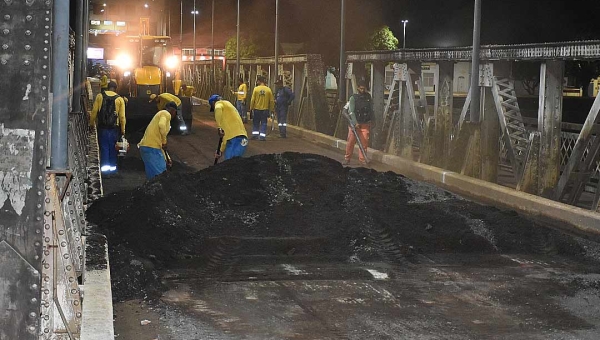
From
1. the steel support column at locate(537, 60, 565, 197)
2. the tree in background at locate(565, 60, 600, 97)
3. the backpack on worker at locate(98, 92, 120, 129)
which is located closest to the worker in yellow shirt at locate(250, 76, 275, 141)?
the backpack on worker at locate(98, 92, 120, 129)

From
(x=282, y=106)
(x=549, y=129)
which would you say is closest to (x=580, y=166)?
(x=549, y=129)

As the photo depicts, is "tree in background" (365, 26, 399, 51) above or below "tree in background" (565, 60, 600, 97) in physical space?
above

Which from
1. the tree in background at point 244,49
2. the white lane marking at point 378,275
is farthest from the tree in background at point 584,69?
the white lane marking at point 378,275

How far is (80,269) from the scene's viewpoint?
7.82 metres

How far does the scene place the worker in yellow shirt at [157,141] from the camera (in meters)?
14.8

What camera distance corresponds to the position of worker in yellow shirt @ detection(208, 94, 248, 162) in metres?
15.8

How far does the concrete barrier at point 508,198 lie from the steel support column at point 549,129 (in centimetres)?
55

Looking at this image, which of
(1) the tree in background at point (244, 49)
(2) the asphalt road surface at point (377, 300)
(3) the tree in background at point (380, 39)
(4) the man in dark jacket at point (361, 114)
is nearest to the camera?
(2) the asphalt road surface at point (377, 300)

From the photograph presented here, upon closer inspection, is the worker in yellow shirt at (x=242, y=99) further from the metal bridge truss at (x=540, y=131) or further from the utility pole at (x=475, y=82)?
the utility pole at (x=475, y=82)

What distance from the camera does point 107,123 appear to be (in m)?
17.9

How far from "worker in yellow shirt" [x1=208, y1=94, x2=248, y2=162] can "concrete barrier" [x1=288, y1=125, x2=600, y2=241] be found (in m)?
3.95

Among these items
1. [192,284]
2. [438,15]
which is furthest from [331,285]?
[438,15]

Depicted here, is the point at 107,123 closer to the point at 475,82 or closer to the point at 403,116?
the point at 475,82

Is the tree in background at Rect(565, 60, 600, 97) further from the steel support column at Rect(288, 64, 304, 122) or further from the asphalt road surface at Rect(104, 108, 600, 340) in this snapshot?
the asphalt road surface at Rect(104, 108, 600, 340)
